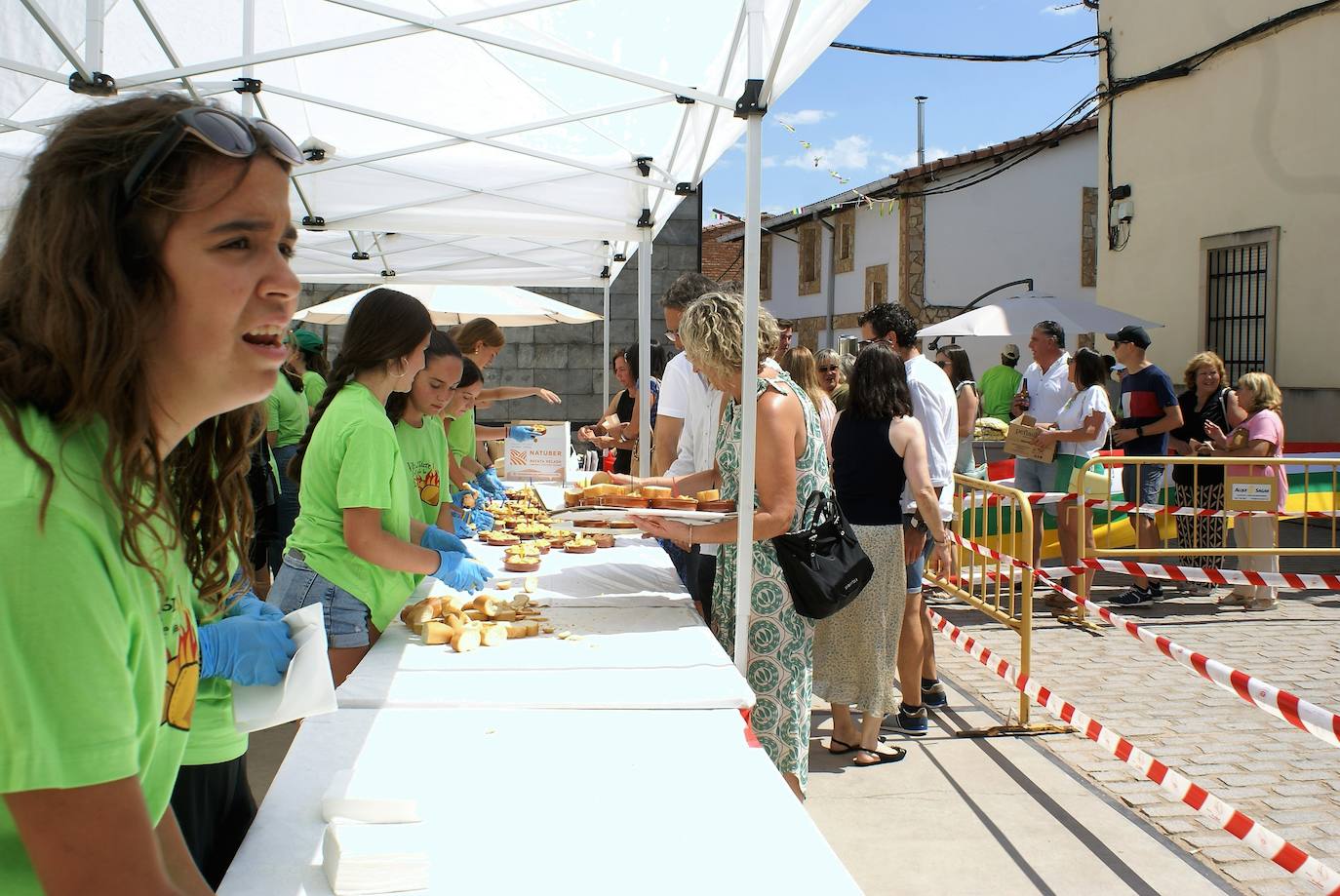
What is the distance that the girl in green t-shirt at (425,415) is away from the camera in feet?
12.1

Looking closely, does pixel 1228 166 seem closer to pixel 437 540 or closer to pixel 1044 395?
pixel 1044 395

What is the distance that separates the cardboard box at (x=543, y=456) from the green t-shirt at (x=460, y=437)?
31 cm

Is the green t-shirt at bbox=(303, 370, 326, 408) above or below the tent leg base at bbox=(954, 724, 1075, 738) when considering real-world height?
above

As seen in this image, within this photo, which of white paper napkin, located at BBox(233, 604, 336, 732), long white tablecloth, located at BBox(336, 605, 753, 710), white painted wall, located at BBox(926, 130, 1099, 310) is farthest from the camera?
white painted wall, located at BBox(926, 130, 1099, 310)

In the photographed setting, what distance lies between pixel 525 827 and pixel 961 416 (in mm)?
6434

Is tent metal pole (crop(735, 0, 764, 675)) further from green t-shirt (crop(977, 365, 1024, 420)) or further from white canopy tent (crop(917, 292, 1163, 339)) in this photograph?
green t-shirt (crop(977, 365, 1024, 420))

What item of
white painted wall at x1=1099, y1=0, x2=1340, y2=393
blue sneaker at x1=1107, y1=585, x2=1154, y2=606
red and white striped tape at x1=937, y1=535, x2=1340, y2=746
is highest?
white painted wall at x1=1099, y1=0, x2=1340, y2=393

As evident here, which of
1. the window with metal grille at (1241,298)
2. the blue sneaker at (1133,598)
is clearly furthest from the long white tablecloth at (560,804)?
the window with metal grille at (1241,298)

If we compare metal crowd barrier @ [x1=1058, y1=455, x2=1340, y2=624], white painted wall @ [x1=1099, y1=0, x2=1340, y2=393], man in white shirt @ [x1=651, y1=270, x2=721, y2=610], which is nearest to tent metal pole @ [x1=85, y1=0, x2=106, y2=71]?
man in white shirt @ [x1=651, y1=270, x2=721, y2=610]

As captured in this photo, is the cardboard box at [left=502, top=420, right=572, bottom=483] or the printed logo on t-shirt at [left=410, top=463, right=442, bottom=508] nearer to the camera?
the printed logo on t-shirt at [left=410, top=463, right=442, bottom=508]

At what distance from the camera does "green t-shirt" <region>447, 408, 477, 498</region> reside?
5.62m

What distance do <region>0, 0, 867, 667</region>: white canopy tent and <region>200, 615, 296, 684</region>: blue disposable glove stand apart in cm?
156

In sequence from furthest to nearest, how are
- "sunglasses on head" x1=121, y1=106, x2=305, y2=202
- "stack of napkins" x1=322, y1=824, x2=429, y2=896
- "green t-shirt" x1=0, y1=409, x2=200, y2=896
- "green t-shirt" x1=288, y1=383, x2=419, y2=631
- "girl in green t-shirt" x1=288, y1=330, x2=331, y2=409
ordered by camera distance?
"girl in green t-shirt" x1=288, y1=330, x2=331, y2=409 < "green t-shirt" x1=288, y1=383, x2=419, y2=631 < "stack of napkins" x1=322, y1=824, x2=429, y2=896 < "sunglasses on head" x1=121, y1=106, x2=305, y2=202 < "green t-shirt" x1=0, y1=409, x2=200, y2=896

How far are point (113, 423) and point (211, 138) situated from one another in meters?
0.32
